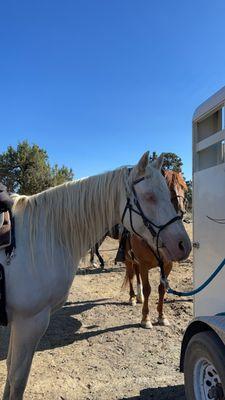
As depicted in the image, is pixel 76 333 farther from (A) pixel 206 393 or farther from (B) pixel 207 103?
(B) pixel 207 103

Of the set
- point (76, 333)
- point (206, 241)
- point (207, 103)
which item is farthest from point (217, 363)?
point (76, 333)

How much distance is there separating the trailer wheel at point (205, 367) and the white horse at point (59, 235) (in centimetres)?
60

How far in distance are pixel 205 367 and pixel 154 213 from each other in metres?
1.16

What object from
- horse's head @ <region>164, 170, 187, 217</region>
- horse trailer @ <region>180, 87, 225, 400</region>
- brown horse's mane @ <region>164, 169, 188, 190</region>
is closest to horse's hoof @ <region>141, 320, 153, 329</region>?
horse's head @ <region>164, 170, 187, 217</region>

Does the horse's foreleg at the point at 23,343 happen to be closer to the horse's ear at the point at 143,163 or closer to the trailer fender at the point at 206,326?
the trailer fender at the point at 206,326

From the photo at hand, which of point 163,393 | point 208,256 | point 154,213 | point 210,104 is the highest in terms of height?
point 210,104

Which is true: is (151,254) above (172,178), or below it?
below

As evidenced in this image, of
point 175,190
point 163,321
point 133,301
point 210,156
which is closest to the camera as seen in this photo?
point 210,156

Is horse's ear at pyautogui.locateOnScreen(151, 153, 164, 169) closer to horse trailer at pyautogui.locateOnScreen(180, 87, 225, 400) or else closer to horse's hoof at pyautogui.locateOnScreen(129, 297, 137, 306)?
horse trailer at pyautogui.locateOnScreen(180, 87, 225, 400)

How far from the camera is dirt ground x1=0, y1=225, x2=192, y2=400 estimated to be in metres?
3.31

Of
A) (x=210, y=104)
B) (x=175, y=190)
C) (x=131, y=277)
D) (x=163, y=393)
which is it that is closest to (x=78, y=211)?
(x=210, y=104)

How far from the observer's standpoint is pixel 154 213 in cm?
235

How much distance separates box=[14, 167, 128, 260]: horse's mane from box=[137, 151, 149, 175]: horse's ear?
5.9 inches

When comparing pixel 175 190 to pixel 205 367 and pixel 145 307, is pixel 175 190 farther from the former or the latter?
pixel 205 367
